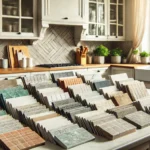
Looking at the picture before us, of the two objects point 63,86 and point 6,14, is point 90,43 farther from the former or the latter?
point 63,86

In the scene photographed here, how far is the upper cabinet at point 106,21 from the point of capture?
5156 mm

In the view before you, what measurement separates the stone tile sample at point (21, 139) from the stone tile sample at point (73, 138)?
9 cm

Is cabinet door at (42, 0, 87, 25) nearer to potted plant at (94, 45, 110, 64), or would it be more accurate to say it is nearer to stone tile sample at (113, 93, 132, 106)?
potted plant at (94, 45, 110, 64)

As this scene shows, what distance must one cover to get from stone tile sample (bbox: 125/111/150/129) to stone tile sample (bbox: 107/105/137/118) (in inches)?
1.5

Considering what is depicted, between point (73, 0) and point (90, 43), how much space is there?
3.95 ft

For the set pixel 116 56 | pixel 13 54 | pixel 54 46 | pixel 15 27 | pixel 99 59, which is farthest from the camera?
pixel 116 56

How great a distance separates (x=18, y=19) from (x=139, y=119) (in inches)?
128

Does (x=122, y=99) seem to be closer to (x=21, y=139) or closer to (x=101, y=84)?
(x=101, y=84)

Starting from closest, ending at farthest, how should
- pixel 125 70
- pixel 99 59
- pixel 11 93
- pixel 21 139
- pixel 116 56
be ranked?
pixel 21 139, pixel 11 93, pixel 125 70, pixel 99 59, pixel 116 56

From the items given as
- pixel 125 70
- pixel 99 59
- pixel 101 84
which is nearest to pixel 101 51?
pixel 99 59

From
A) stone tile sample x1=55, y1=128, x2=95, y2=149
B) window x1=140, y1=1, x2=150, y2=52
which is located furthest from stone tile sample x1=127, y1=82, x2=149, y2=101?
window x1=140, y1=1, x2=150, y2=52

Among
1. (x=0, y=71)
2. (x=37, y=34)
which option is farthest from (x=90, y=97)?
(x=37, y=34)

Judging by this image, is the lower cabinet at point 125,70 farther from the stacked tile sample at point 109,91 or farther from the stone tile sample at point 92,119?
the stone tile sample at point 92,119

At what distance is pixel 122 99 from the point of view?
1.81m
